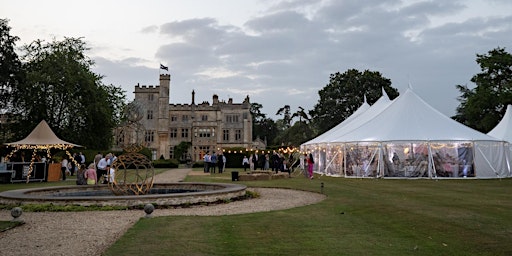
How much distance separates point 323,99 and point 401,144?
85.2 feet

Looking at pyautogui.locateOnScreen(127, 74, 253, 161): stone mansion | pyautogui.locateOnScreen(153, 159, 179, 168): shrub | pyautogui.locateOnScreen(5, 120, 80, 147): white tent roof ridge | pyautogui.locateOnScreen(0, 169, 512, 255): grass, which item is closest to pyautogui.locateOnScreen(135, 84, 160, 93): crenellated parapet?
pyautogui.locateOnScreen(127, 74, 253, 161): stone mansion

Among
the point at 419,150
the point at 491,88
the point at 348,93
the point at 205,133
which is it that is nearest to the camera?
the point at 419,150

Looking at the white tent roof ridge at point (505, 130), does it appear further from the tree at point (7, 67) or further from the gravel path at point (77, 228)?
the tree at point (7, 67)

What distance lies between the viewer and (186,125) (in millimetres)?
50250

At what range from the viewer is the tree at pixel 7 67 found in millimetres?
28109

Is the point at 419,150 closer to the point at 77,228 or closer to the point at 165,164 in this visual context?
the point at 77,228

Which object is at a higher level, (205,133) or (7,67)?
(7,67)

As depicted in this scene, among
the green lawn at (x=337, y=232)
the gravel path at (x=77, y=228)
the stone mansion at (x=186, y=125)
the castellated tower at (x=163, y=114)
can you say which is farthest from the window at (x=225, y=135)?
the green lawn at (x=337, y=232)

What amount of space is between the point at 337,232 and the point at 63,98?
26827 millimetres

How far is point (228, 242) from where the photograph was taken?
17.6 feet

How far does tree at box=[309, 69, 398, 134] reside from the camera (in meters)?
43.4

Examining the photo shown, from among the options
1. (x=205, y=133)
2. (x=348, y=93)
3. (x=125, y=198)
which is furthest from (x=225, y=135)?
(x=125, y=198)

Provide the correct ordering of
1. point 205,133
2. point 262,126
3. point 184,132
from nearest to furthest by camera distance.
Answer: point 205,133
point 184,132
point 262,126

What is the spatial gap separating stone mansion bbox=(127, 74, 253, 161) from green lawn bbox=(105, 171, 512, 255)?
40.8 metres
